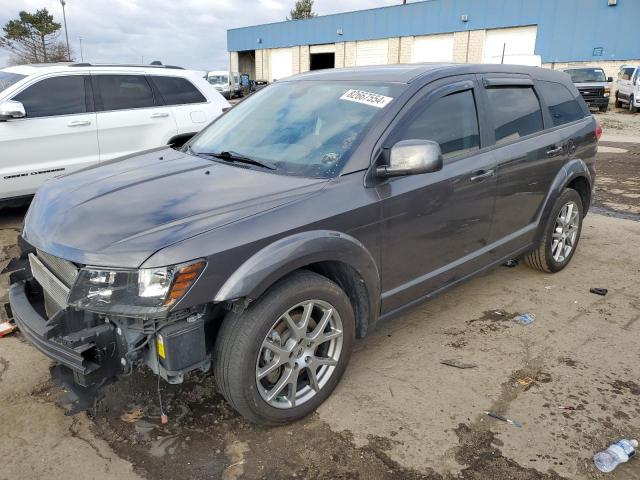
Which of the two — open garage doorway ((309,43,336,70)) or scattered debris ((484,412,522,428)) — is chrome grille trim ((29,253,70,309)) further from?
open garage doorway ((309,43,336,70))

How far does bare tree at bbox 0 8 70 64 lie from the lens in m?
38.2

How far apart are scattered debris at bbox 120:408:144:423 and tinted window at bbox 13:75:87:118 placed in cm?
436

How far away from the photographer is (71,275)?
2404 millimetres

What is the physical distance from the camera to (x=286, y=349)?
2613 millimetres

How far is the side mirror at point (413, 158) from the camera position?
2.71 meters

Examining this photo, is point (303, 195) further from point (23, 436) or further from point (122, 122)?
point (122, 122)

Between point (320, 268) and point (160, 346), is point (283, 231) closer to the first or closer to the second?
point (320, 268)

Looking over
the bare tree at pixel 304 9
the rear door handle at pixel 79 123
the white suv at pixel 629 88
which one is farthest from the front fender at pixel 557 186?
the bare tree at pixel 304 9

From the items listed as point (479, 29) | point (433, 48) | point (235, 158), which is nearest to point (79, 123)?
point (235, 158)

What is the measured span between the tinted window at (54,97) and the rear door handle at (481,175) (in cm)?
482

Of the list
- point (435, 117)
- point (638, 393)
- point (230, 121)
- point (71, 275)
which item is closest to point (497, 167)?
point (435, 117)

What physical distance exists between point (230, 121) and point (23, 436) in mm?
2327

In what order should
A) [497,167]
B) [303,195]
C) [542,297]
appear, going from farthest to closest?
[542,297] → [497,167] → [303,195]

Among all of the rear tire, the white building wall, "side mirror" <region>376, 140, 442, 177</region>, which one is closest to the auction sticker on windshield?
"side mirror" <region>376, 140, 442, 177</region>
